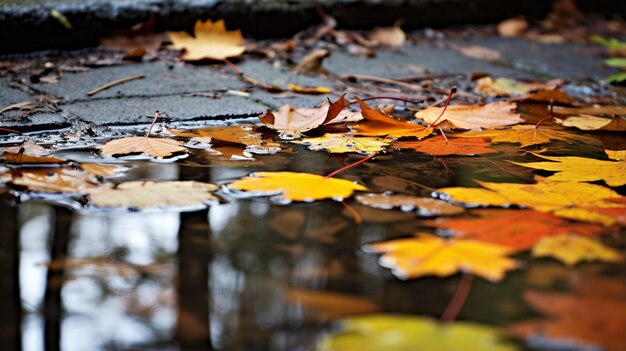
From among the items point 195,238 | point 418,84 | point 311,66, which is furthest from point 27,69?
point 195,238

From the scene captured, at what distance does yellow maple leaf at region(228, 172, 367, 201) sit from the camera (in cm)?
115

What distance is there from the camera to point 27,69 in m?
2.17

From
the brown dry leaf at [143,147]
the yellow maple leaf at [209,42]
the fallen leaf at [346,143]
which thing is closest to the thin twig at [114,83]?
the yellow maple leaf at [209,42]

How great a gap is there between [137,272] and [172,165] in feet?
1.57

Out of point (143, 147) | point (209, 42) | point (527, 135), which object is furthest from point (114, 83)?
point (527, 135)

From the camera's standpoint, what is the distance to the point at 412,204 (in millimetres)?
1112

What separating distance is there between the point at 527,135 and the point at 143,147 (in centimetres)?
90

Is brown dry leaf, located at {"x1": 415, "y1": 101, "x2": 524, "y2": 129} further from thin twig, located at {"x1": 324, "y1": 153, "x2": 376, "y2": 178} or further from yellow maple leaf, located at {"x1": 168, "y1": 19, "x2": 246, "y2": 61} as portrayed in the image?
yellow maple leaf, located at {"x1": 168, "y1": 19, "x2": 246, "y2": 61}

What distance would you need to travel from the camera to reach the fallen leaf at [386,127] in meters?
1.62

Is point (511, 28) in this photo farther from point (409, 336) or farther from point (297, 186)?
point (409, 336)

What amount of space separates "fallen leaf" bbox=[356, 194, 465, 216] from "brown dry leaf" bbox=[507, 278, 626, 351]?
0.28 meters

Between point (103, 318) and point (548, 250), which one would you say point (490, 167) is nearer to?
point (548, 250)

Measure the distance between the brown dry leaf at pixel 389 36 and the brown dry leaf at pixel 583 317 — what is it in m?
2.17

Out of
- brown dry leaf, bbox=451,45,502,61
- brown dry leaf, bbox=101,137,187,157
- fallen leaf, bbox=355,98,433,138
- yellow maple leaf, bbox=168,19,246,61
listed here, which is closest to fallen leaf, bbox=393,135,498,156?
fallen leaf, bbox=355,98,433,138
